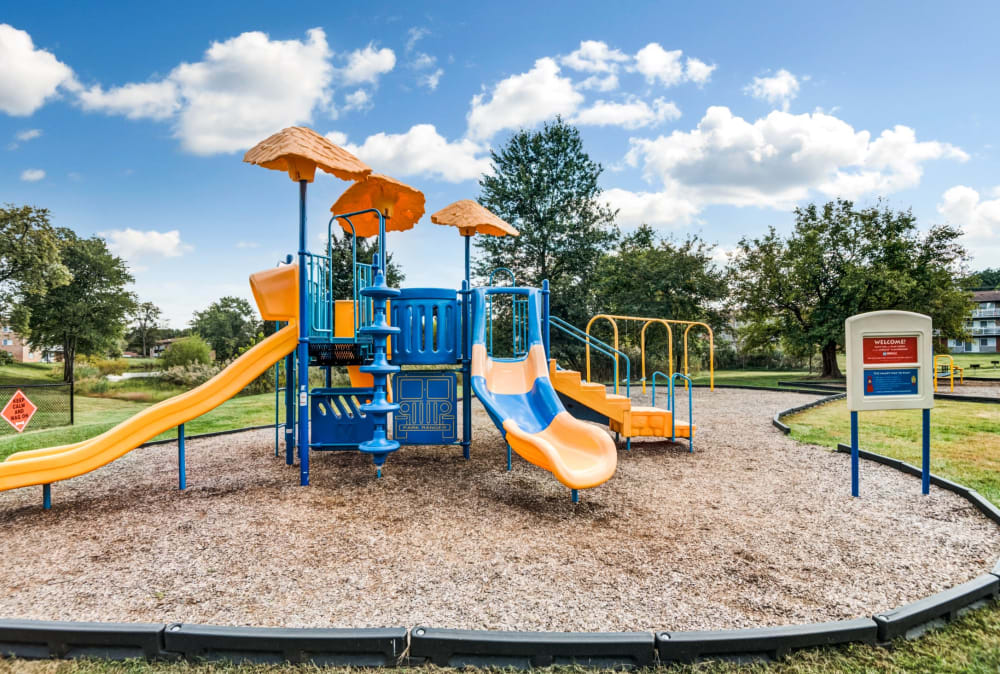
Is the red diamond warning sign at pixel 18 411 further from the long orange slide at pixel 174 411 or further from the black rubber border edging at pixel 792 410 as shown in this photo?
the black rubber border edging at pixel 792 410

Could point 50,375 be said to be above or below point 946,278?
below

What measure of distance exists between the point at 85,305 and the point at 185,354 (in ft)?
40.7

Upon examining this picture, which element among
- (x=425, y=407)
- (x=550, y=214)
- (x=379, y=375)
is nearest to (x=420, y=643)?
(x=379, y=375)

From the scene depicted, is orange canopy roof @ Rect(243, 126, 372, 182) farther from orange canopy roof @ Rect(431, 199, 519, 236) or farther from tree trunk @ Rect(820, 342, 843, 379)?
tree trunk @ Rect(820, 342, 843, 379)

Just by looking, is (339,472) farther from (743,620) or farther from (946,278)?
(946,278)

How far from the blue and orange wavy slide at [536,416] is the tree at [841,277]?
57.6ft

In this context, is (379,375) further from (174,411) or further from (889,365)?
(889,365)

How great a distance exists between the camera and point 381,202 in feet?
25.8

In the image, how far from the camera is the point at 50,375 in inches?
1180

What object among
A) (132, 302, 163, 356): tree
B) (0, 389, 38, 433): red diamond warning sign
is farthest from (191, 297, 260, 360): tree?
(0, 389, 38, 433): red diamond warning sign

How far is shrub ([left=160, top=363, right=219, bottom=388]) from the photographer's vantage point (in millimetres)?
20734

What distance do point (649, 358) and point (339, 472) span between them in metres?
19.7

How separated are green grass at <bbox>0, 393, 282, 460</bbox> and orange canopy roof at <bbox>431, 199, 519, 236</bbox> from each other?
18.9 ft

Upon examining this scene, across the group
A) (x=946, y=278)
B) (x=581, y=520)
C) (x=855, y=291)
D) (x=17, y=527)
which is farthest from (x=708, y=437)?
(x=946, y=278)
